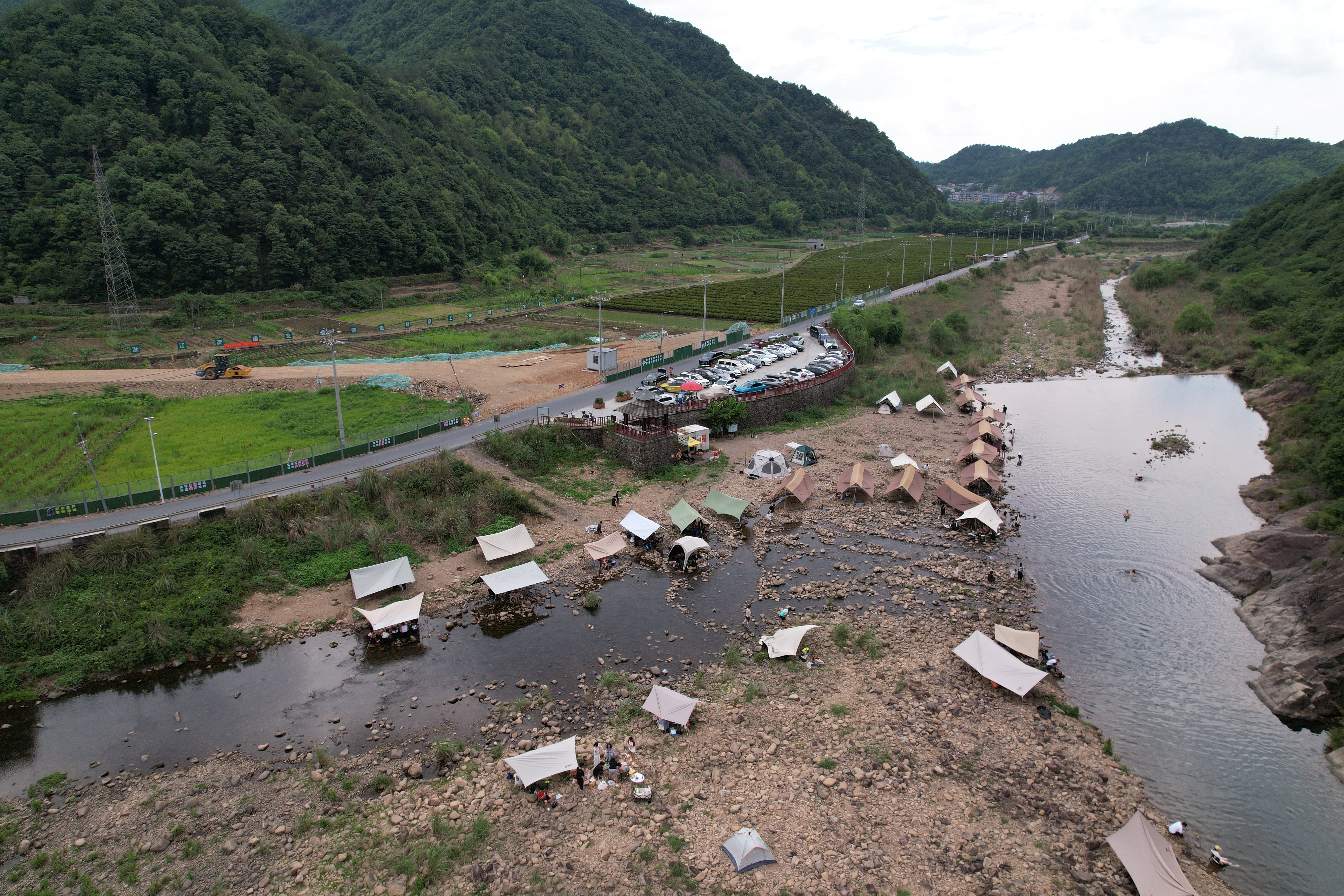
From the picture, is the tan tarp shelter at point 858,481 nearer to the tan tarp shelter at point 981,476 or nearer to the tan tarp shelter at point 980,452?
the tan tarp shelter at point 981,476

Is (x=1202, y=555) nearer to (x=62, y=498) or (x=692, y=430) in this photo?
(x=692, y=430)

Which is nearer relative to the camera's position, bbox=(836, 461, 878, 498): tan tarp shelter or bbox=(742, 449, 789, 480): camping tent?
bbox=(836, 461, 878, 498): tan tarp shelter

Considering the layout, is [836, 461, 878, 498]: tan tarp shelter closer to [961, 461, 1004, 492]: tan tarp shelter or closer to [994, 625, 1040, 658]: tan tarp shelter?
[961, 461, 1004, 492]: tan tarp shelter

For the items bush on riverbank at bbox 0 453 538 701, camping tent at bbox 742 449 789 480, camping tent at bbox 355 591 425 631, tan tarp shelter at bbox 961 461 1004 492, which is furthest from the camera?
camping tent at bbox 742 449 789 480

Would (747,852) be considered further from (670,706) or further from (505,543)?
(505,543)

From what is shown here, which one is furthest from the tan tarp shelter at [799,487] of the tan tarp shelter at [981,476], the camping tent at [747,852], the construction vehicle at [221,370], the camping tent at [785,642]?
the construction vehicle at [221,370]

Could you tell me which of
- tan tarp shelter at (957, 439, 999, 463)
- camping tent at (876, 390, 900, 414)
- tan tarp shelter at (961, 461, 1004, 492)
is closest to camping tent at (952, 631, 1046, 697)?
tan tarp shelter at (961, 461, 1004, 492)

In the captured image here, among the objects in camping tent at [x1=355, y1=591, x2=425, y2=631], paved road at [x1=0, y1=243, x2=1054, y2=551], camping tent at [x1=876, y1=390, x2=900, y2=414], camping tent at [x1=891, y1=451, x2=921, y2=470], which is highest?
paved road at [x1=0, y1=243, x2=1054, y2=551]
